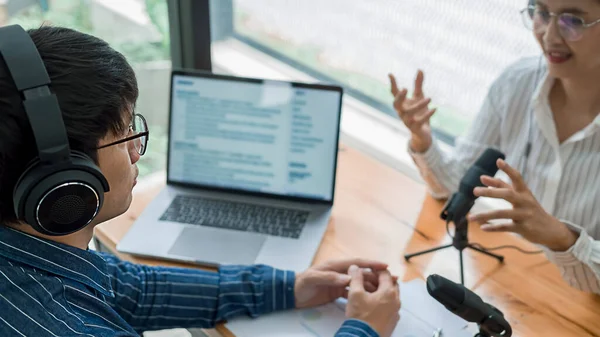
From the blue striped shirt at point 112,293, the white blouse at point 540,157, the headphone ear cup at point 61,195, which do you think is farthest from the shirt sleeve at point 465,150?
the headphone ear cup at point 61,195

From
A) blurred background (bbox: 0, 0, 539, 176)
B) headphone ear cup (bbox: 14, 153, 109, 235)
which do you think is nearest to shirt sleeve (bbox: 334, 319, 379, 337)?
headphone ear cup (bbox: 14, 153, 109, 235)

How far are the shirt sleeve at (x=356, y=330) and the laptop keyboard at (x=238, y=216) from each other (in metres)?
0.35

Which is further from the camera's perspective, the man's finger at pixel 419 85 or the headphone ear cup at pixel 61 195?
the man's finger at pixel 419 85

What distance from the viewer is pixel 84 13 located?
179 centimetres

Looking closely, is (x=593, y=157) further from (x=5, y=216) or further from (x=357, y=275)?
(x=5, y=216)

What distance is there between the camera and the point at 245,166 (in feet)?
4.72

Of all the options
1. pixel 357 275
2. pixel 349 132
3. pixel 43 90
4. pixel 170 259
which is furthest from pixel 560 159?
pixel 43 90

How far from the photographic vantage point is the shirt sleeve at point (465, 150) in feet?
4.51

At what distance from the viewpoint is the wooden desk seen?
3.83 ft

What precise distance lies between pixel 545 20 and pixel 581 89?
0.60ft

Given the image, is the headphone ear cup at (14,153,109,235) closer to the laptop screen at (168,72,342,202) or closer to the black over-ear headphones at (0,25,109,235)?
the black over-ear headphones at (0,25,109,235)

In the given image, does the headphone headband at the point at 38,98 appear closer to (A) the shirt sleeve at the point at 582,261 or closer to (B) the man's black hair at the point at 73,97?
(B) the man's black hair at the point at 73,97

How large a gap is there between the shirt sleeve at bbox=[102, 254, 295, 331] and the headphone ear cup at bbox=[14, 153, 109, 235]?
42 centimetres

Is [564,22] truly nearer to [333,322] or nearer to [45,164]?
[333,322]
